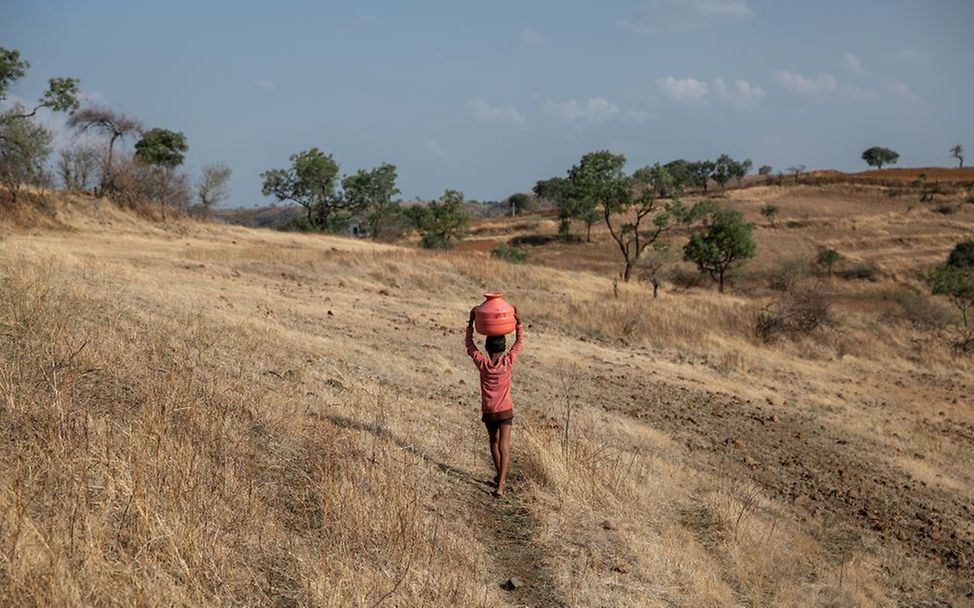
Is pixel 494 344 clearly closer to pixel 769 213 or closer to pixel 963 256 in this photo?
pixel 963 256

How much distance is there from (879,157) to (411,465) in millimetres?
124661

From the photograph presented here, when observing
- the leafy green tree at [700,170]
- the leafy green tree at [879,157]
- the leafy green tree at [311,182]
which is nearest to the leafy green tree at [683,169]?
the leafy green tree at [700,170]

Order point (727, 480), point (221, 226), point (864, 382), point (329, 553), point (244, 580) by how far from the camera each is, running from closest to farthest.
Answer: point (244, 580), point (329, 553), point (727, 480), point (864, 382), point (221, 226)

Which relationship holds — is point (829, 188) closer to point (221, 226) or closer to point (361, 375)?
point (221, 226)

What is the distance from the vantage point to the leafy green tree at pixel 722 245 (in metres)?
35.6

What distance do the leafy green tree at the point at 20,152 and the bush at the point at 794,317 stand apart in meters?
26.1

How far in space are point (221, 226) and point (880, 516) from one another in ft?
104

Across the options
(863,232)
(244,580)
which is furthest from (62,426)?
(863,232)

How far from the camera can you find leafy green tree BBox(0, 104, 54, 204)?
2534 cm

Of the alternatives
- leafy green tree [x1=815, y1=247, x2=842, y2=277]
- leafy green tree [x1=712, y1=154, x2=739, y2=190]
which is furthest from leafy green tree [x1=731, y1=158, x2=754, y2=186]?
leafy green tree [x1=815, y1=247, x2=842, y2=277]

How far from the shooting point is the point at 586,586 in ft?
14.4

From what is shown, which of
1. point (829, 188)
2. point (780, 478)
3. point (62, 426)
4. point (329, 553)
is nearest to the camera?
point (329, 553)

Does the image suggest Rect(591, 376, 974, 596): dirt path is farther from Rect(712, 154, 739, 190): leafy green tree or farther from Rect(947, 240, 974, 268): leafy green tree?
Rect(712, 154, 739, 190): leafy green tree

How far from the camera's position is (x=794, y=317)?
19703 mm
